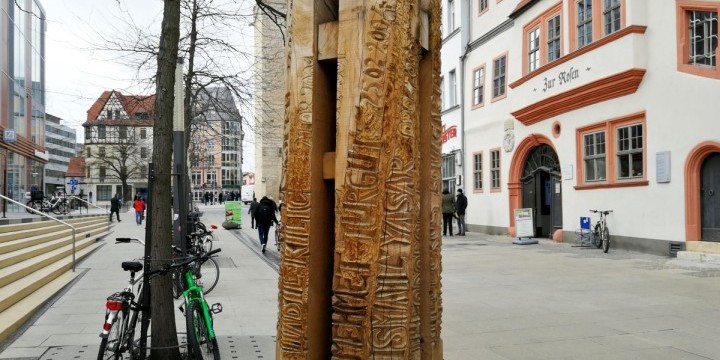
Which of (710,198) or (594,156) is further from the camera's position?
(594,156)

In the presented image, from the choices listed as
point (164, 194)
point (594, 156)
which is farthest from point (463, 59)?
point (164, 194)

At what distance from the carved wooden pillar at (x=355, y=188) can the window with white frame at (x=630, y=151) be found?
14.2 meters

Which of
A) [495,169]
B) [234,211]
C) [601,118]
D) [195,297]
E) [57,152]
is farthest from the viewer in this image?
[57,152]

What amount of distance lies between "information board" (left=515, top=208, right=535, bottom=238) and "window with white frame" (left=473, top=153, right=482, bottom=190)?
216 inches

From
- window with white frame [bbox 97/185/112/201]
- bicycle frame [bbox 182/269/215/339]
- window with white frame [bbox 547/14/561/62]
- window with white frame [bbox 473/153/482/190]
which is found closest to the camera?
bicycle frame [bbox 182/269/215/339]

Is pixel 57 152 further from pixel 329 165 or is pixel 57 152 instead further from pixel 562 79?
pixel 329 165

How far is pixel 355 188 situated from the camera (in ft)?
7.86

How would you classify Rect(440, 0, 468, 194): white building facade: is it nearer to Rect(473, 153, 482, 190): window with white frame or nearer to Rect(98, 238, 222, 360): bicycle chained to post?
Rect(473, 153, 482, 190): window with white frame

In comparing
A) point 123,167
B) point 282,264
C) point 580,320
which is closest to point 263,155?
point 123,167

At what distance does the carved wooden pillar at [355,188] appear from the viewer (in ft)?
7.82

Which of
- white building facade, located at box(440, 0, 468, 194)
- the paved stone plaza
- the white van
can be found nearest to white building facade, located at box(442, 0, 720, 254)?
white building facade, located at box(440, 0, 468, 194)

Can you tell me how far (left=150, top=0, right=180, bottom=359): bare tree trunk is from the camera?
547 cm

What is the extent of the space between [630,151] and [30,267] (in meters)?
13.4

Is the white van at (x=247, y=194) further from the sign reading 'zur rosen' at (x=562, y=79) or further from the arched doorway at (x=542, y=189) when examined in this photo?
the sign reading 'zur rosen' at (x=562, y=79)
